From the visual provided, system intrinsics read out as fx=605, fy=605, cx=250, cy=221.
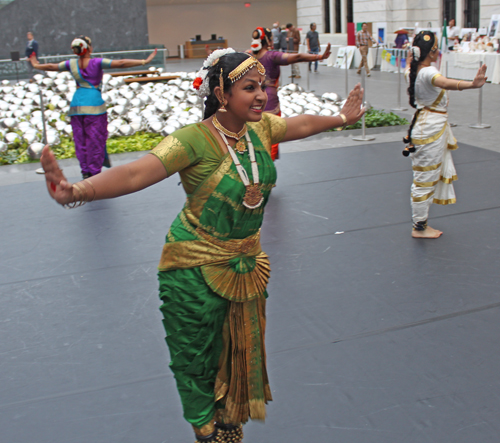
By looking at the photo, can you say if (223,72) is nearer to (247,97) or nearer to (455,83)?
(247,97)

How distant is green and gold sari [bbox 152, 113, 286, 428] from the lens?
2371 mm

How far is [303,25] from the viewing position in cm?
3400

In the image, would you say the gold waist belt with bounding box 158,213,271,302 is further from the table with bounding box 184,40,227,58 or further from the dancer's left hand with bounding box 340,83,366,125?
the table with bounding box 184,40,227,58

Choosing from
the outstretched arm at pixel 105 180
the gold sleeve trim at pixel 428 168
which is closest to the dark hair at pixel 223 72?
the outstretched arm at pixel 105 180

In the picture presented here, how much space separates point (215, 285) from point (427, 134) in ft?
10.9

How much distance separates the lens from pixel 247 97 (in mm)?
2350

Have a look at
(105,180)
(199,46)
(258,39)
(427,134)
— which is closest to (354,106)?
(105,180)

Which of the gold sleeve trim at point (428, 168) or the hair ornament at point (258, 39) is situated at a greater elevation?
the hair ornament at point (258, 39)

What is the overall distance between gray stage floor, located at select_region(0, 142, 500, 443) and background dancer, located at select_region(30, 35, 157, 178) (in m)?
0.93

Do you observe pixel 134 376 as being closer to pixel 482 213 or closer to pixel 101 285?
pixel 101 285

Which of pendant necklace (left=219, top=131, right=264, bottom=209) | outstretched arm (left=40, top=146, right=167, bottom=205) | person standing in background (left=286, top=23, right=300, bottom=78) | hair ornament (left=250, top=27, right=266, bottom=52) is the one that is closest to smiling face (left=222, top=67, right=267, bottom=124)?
pendant necklace (left=219, top=131, right=264, bottom=209)

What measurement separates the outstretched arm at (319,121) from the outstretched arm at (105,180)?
71 centimetres

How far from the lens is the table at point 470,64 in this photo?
1634 centimetres

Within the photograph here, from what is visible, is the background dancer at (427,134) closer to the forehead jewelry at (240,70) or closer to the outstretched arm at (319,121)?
the outstretched arm at (319,121)
